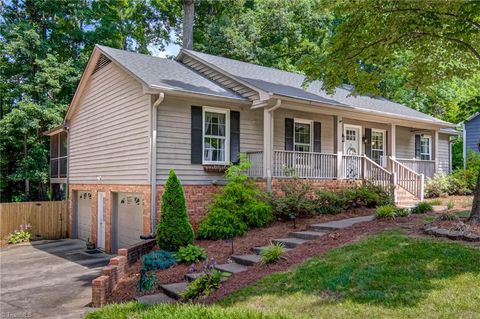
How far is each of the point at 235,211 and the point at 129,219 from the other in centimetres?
387

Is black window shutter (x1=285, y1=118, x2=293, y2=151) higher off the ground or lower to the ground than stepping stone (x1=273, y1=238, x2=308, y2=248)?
higher

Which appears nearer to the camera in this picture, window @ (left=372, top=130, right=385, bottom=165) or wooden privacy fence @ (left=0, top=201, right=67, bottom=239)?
wooden privacy fence @ (left=0, top=201, right=67, bottom=239)

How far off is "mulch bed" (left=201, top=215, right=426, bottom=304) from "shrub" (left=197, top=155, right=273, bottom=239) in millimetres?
2311

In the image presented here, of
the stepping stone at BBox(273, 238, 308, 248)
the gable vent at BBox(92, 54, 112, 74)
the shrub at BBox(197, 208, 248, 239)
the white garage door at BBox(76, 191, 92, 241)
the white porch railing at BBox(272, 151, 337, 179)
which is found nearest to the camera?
the stepping stone at BBox(273, 238, 308, 248)

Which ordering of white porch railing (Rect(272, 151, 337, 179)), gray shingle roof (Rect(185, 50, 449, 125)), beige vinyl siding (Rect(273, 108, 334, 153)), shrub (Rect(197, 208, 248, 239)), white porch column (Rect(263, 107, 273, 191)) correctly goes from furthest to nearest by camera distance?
beige vinyl siding (Rect(273, 108, 334, 153)) < gray shingle roof (Rect(185, 50, 449, 125)) < white porch railing (Rect(272, 151, 337, 179)) < white porch column (Rect(263, 107, 273, 191)) < shrub (Rect(197, 208, 248, 239))

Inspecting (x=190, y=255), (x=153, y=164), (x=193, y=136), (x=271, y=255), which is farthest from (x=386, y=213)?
(x=153, y=164)

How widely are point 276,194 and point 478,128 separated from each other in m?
16.4

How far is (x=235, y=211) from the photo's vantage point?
1033 centimetres

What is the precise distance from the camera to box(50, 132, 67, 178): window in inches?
711

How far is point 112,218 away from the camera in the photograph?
42.6ft

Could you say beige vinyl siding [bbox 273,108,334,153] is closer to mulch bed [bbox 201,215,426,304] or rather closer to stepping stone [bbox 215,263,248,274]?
mulch bed [bbox 201,215,426,304]

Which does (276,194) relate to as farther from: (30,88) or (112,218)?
(30,88)

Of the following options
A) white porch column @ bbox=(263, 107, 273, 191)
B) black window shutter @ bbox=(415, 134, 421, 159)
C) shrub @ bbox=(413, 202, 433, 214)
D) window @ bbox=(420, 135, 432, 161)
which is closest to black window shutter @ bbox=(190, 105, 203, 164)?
white porch column @ bbox=(263, 107, 273, 191)

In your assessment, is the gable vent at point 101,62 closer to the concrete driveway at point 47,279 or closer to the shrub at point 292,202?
the concrete driveway at point 47,279
